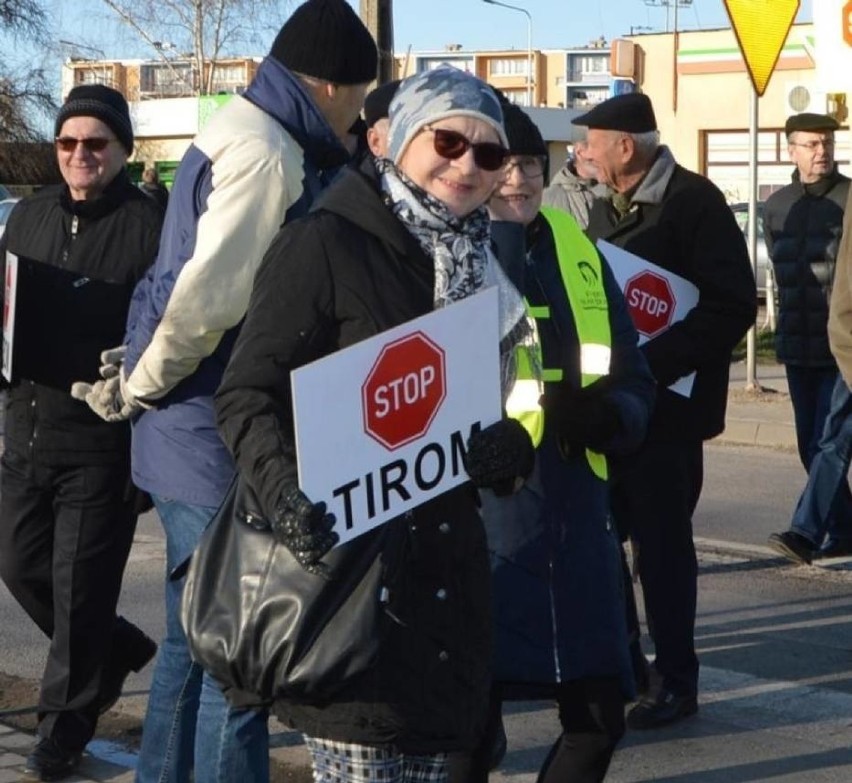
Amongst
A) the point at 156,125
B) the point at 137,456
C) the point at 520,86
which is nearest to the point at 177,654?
the point at 137,456

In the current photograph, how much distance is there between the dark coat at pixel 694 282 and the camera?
5.63 m

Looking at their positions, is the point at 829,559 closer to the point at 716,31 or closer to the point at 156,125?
the point at 716,31

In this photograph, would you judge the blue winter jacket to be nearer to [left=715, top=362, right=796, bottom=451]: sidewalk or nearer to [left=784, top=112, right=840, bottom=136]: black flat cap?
[left=784, top=112, right=840, bottom=136]: black flat cap

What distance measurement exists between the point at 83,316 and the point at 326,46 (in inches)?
49.3

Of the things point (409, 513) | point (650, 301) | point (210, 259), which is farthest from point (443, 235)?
point (650, 301)

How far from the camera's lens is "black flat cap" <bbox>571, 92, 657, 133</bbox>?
5754 millimetres

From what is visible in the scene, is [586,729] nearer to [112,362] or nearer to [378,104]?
[112,362]

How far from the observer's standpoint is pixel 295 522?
2.89 m

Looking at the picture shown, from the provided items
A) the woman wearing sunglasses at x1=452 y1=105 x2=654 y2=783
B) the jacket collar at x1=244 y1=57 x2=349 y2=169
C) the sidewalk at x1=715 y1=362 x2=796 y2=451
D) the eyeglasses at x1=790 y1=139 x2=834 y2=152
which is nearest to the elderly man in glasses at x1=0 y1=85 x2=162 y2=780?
the jacket collar at x1=244 y1=57 x2=349 y2=169

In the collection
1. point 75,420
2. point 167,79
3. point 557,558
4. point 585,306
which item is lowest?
point 557,558

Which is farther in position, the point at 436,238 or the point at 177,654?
the point at 177,654

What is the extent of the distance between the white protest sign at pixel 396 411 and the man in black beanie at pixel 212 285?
0.93 m

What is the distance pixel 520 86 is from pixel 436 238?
5078 inches

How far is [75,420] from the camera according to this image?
200 inches
